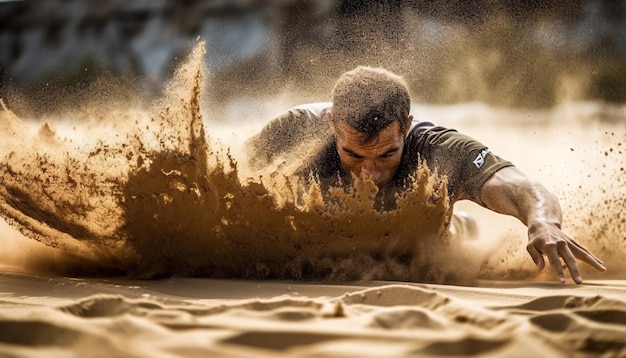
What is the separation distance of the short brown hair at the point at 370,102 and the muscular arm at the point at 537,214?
46cm

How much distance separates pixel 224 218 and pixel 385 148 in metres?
0.72

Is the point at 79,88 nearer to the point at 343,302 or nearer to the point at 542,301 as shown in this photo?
the point at 343,302

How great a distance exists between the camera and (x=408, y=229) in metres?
2.60

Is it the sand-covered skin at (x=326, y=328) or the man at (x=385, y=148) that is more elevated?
the man at (x=385, y=148)

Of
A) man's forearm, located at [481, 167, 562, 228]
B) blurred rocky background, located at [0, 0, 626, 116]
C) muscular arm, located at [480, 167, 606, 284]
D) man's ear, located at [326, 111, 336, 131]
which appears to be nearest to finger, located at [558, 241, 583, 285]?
muscular arm, located at [480, 167, 606, 284]

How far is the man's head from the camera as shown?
8.93 feet

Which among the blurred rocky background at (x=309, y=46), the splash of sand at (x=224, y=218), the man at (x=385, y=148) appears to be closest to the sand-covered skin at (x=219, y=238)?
the splash of sand at (x=224, y=218)

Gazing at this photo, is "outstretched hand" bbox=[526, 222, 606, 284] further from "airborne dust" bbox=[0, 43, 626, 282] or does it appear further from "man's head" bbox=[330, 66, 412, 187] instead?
"man's head" bbox=[330, 66, 412, 187]

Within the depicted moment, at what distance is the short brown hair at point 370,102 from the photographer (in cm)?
272

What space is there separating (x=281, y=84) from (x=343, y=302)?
9.87ft

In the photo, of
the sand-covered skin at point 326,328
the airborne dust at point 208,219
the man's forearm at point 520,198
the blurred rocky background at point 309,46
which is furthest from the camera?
the blurred rocky background at point 309,46

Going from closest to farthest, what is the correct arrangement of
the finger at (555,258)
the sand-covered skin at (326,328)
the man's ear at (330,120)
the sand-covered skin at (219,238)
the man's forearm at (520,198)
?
the sand-covered skin at (326,328) → the sand-covered skin at (219,238) → the finger at (555,258) → the man's forearm at (520,198) → the man's ear at (330,120)

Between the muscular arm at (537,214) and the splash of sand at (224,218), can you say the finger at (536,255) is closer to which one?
the muscular arm at (537,214)

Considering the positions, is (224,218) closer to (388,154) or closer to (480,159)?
(388,154)
